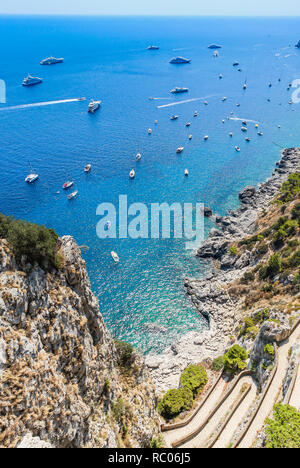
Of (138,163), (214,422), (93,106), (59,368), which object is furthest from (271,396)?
(93,106)

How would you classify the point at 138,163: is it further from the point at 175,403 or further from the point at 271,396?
the point at 271,396

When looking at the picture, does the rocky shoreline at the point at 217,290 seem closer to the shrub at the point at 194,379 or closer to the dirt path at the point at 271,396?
the shrub at the point at 194,379

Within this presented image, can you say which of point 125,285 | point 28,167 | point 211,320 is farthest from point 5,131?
point 211,320

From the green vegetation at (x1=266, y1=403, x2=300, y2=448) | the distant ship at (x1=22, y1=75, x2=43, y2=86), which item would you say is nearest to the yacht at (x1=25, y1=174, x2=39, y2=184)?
the green vegetation at (x1=266, y1=403, x2=300, y2=448)
